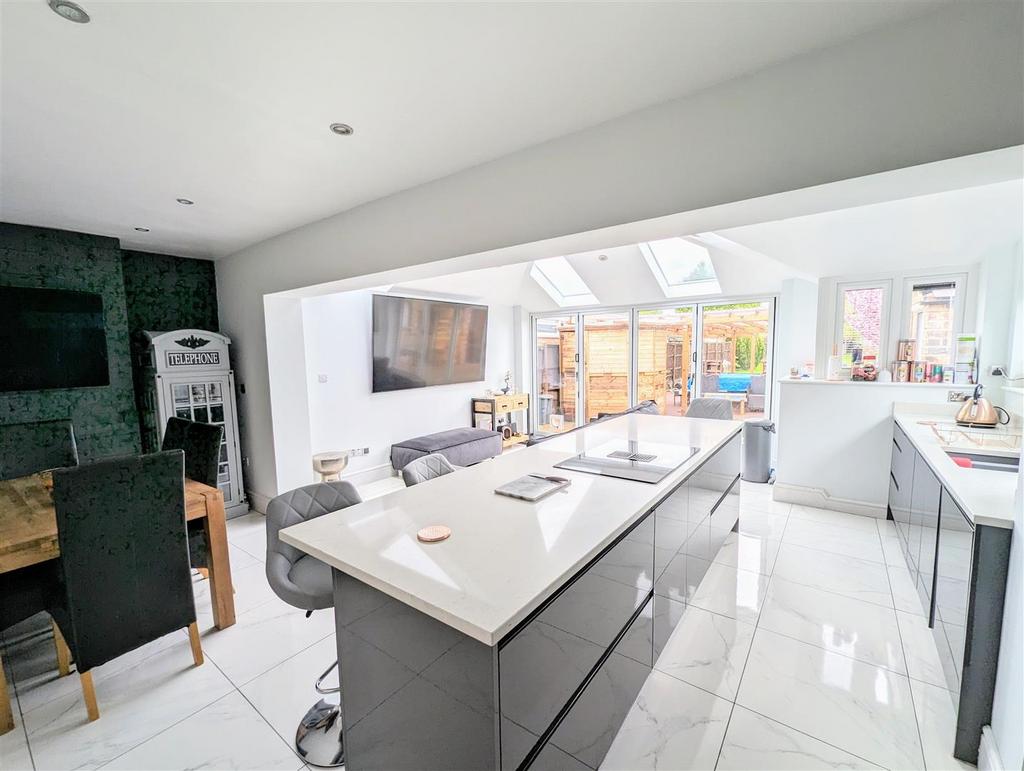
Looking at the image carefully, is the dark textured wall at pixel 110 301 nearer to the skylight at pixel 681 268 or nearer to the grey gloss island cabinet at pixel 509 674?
the grey gloss island cabinet at pixel 509 674

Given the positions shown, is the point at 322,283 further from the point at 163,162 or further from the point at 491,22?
the point at 491,22

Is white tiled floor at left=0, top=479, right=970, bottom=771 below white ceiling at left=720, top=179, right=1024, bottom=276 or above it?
below

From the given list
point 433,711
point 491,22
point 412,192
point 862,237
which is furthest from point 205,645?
point 862,237

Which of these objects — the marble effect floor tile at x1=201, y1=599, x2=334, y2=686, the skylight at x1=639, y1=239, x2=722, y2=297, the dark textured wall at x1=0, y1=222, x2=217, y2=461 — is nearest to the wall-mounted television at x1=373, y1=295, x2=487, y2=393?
the dark textured wall at x1=0, y1=222, x2=217, y2=461

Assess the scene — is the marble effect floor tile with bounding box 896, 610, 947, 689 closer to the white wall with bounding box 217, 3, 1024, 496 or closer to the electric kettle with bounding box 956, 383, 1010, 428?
the electric kettle with bounding box 956, 383, 1010, 428

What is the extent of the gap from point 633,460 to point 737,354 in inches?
165

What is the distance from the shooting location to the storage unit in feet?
11.8

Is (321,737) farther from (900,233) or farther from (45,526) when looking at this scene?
(900,233)

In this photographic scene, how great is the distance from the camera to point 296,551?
1.86 m

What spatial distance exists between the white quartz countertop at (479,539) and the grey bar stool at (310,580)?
0.31 m

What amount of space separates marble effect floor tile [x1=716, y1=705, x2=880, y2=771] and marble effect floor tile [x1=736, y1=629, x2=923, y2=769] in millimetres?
40

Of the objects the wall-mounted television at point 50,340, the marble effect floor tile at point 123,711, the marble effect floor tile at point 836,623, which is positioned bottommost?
the marble effect floor tile at point 123,711

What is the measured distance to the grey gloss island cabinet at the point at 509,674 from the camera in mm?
1029

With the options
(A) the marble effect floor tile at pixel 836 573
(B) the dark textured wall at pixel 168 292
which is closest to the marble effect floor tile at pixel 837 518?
(A) the marble effect floor tile at pixel 836 573
